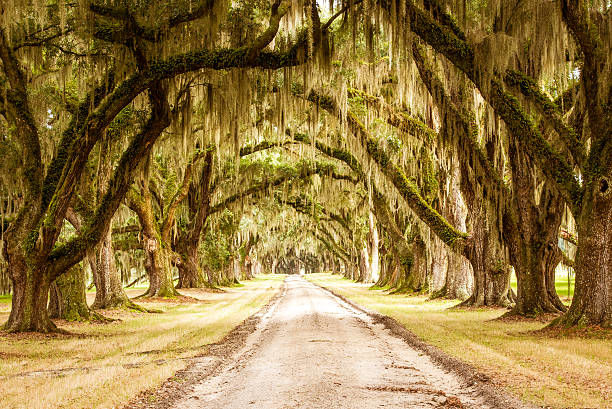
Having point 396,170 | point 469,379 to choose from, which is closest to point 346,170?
point 396,170

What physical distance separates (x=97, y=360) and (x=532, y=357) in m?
5.98

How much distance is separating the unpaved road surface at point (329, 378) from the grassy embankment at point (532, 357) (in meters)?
0.56

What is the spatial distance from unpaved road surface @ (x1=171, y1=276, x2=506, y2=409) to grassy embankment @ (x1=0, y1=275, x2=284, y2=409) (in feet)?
2.50

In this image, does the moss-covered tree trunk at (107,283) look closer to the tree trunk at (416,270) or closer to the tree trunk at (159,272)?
the tree trunk at (159,272)

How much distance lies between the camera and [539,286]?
12.9m

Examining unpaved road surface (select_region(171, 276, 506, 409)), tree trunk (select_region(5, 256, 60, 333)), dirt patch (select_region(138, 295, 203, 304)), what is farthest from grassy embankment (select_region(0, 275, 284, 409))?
dirt patch (select_region(138, 295, 203, 304))

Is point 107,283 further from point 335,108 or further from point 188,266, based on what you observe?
point 188,266

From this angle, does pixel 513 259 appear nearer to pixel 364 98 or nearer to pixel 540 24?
pixel 540 24

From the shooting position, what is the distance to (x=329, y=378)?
6.01 m

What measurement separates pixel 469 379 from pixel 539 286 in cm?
770

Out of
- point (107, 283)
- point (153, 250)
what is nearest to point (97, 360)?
point (107, 283)

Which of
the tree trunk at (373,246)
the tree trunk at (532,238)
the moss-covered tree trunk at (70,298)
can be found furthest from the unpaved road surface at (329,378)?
the tree trunk at (373,246)

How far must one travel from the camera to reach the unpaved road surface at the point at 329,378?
5125 millimetres

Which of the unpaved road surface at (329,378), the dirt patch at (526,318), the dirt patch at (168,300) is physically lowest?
the dirt patch at (168,300)
